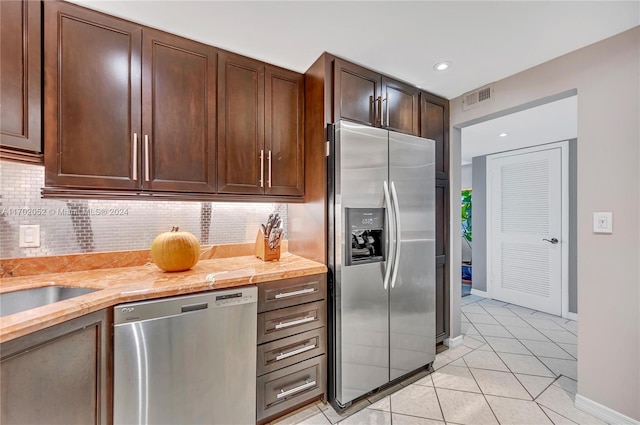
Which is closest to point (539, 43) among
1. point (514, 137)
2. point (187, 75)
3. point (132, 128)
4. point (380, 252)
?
point (380, 252)

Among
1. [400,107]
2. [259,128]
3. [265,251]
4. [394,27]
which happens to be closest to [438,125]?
[400,107]

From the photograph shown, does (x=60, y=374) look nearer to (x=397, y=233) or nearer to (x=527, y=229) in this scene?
(x=397, y=233)

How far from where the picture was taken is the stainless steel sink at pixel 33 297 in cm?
121

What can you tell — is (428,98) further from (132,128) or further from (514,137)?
(132,128)

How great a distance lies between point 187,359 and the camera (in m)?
1.31

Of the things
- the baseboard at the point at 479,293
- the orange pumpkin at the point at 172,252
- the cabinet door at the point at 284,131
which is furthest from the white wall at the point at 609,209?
the baseboard at the point at 479,293

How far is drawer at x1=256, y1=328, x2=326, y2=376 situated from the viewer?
1531 mm

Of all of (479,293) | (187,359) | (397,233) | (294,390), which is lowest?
(479,293)

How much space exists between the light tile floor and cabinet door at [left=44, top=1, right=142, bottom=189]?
1.84 metres

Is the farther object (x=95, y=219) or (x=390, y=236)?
(x=390, y=236)

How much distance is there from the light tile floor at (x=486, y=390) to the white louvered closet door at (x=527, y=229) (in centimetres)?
87

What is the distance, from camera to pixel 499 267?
4.05 metres

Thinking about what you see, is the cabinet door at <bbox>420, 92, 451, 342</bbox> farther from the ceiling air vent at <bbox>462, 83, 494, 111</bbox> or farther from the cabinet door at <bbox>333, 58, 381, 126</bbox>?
the cabinet door at <bbox>333, 58, 381, 126</bbox>

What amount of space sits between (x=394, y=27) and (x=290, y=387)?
230cm
